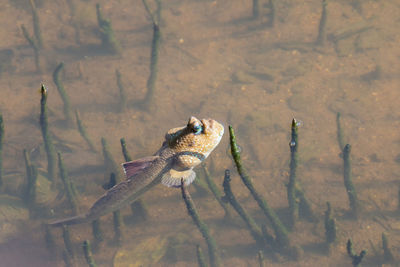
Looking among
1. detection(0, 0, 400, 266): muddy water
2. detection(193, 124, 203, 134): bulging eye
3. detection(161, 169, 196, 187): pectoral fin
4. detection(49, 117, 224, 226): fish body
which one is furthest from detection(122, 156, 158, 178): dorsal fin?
detection(0, 0, 400, 266): muddy water

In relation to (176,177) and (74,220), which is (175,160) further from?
(74,220)

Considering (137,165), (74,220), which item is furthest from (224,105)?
(137,165)

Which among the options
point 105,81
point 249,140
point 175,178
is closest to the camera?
point 175,178

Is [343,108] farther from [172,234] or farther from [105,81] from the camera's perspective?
[105,81]

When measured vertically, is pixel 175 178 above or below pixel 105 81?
below

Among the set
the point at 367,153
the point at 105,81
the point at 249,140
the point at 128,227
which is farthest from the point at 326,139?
the point at 105,81

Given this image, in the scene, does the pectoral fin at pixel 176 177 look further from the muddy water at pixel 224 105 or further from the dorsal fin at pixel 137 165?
the muddy water at pixel 224 105

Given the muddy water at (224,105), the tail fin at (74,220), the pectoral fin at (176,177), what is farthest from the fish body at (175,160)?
the muddy water at (224,105)
